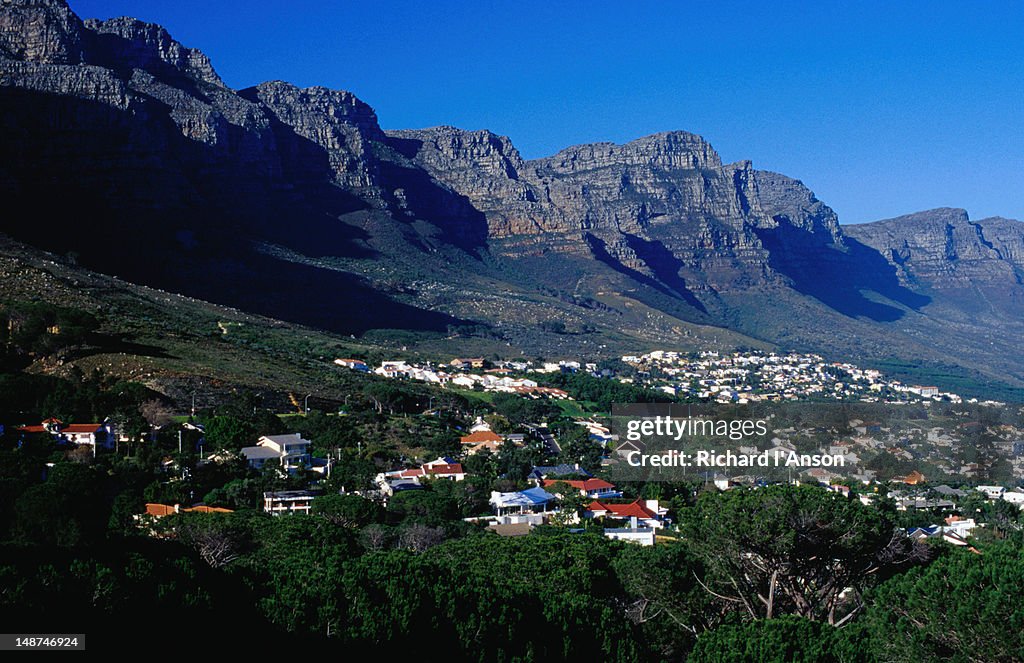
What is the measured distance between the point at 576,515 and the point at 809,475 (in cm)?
1624

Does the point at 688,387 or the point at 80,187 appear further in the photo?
the point at 80,187

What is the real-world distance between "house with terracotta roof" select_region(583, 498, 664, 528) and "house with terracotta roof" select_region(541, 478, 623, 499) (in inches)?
98.3

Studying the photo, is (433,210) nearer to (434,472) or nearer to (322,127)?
(322,127)

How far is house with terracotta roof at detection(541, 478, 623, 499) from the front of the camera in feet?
172

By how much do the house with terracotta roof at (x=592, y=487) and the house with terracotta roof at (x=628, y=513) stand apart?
2497 mm

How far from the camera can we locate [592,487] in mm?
53094

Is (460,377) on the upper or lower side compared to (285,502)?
upper

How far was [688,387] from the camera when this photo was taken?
362 ft

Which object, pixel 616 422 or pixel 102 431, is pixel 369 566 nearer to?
pixel 102 431

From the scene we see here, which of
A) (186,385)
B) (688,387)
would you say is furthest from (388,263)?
(186,385)

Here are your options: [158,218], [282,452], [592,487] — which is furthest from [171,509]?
[158,218]

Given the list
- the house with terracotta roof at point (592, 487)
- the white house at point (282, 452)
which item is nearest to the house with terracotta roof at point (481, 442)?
the house with terracotta roof at point (592, 487)

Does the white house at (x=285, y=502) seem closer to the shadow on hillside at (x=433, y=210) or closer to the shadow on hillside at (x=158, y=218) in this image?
the shadow on hillside at (x=158, y=218)

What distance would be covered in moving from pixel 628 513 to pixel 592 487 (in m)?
5.93
